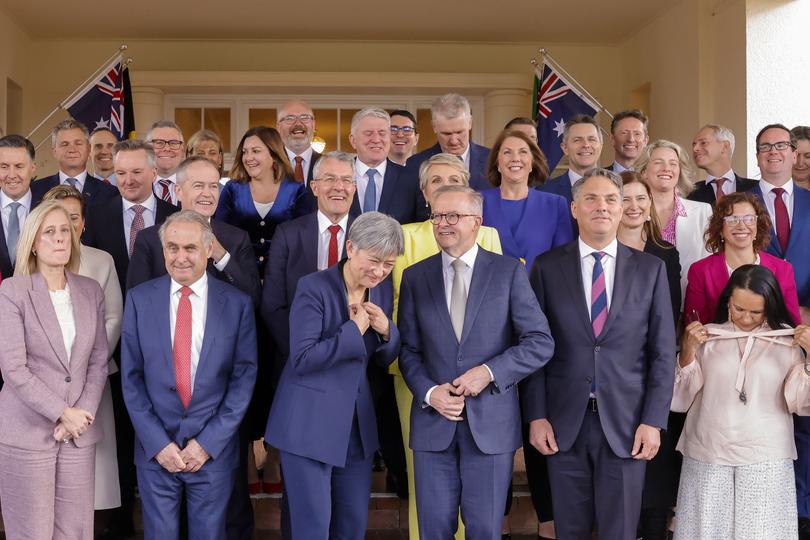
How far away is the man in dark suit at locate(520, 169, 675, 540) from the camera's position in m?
3.58

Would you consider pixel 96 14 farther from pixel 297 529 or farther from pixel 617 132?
pixel 297 529

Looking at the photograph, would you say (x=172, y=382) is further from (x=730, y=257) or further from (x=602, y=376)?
(x=730, y=257)

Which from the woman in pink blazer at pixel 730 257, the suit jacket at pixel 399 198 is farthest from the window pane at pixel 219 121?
the woman in pink blazer at pixel 730 257

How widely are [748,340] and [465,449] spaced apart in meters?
1.34

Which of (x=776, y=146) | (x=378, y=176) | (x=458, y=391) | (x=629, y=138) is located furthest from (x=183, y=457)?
(x=776, y=146)

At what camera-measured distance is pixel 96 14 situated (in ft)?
31.2

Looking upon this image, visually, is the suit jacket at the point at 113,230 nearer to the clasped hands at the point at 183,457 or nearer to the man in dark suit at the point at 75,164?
the man in dark suit at the point at 75,164

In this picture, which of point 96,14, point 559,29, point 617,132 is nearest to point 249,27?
point 96,14

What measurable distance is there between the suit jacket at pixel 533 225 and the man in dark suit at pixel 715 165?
4.39 feet

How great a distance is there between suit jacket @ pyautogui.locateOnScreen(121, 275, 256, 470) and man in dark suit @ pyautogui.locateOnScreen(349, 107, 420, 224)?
3.94ft

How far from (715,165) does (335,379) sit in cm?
315

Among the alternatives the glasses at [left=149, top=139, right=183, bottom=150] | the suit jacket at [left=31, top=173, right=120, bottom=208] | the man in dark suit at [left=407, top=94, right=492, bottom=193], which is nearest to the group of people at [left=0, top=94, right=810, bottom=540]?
the man in dark suit at [left=407, top=94, right=492, bottom=193]

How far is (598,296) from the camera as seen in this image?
3697 mm

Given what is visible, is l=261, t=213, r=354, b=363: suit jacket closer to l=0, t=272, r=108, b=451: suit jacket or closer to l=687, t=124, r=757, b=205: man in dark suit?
l=0, t=272, r=108, b=451: suit jacket
